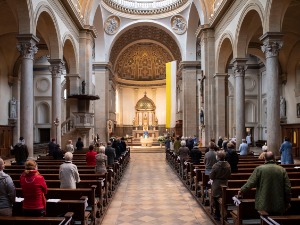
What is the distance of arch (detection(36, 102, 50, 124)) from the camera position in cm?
3195

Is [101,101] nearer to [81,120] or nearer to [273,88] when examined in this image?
[81,120]

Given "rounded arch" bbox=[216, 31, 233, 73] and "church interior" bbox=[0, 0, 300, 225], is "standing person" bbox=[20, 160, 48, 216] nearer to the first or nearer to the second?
"church interior" bbox=[0, 0, 300, 225]

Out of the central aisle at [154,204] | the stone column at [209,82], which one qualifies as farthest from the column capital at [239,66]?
the central aisle at [154,204]

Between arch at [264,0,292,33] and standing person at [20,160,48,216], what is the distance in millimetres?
10939

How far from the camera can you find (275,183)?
16.8 feet

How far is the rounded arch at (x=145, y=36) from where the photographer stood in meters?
33.6

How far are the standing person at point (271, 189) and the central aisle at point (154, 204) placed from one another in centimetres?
287

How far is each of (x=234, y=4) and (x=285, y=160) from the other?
9.24m

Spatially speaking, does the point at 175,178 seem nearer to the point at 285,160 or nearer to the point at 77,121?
the point at 285,160

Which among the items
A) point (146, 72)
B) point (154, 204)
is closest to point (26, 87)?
point (154, 204)

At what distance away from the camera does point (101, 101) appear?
31562 millimetres

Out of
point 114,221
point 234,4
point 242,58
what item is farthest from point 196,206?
point 234,4

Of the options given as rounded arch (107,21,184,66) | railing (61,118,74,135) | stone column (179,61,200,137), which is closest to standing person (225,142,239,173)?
railing (61,118,74,135)

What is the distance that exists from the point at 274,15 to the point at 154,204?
846 centimetres
